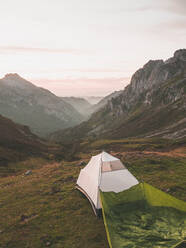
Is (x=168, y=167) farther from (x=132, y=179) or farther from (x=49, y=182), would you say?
(x=49, y=182)

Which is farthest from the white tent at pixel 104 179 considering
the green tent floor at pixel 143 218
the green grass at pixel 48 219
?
the green tent floor at pixel 143 218

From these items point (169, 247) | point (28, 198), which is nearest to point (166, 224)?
point (169, 247)

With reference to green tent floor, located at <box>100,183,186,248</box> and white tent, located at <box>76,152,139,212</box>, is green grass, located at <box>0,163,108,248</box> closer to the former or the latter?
white tent, located at <box>76,152,139,212</box>

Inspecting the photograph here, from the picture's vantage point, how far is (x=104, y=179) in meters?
18.5

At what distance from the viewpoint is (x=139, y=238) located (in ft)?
36.1

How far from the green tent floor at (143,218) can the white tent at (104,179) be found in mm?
3804

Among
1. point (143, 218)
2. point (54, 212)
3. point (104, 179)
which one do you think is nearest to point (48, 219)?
point (54, 212)

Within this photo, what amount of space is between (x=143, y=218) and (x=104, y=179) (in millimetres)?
6285

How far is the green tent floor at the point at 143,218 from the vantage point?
10.7m

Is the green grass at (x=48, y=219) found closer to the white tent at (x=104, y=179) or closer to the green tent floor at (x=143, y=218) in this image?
the white tent at (x=104, y=179)

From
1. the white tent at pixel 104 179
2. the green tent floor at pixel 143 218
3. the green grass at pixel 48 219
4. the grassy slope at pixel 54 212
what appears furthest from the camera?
the white tent at pixel 104 179

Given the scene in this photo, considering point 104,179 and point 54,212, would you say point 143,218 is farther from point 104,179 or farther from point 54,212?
point 54,212

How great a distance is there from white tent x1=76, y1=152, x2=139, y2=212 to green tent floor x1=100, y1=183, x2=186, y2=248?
12.5 feet

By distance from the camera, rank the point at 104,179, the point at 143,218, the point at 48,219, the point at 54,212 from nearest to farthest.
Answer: the point at 143,218 < the point at 48,219 < the point at 54,212 < the point at 104,179
